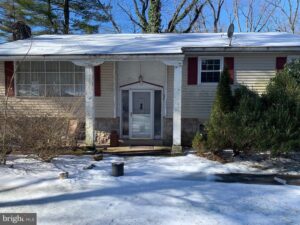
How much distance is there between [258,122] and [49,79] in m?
7.40

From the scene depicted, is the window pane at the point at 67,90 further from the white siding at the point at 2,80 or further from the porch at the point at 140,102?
the white siding at the point at 2,80

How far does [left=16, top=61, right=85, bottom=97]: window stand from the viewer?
35.8 feet

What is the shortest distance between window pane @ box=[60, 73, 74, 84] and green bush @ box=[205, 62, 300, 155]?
17.5 ft

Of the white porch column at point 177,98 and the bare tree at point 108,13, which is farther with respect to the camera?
the bare tree at point 108,13

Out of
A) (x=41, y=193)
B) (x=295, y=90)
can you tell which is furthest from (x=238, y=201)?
(x=295, y=90)

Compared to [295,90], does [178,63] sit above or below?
above

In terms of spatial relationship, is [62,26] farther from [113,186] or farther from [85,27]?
[113,186]

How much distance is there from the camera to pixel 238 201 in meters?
5.25

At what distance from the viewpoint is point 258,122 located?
25.3 feet

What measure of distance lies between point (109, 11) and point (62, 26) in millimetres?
4204

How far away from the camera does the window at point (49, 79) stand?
10.9 m

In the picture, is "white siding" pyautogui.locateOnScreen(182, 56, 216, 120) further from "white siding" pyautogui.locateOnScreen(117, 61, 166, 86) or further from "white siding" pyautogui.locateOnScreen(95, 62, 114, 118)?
"white siding" pyautogui.locateOnScreen(95, 62, 114, 118)

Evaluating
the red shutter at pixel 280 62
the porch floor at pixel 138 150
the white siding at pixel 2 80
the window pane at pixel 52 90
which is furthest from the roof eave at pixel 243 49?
the white siding at pixel 2 80

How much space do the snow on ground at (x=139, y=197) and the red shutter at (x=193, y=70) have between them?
153 inches
